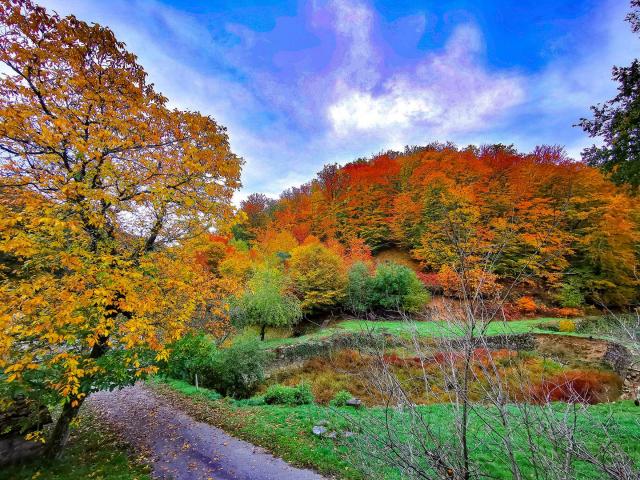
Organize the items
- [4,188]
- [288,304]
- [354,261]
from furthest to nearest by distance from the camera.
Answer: [354,261], [288,304], [4,188]

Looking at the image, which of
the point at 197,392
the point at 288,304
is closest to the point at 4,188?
the point at 197,392

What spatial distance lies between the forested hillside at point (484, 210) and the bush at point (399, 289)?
181 cm

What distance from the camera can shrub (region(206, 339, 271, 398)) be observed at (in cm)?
1252

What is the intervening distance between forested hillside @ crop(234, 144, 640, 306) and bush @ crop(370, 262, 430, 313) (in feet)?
5.94

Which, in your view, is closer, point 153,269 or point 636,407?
point 153,269

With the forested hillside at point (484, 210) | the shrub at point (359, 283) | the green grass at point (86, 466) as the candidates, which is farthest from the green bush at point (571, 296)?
the green grass at point (86, 466)

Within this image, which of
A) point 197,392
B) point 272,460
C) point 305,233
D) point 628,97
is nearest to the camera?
point 272,460

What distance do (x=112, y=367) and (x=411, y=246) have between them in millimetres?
30286

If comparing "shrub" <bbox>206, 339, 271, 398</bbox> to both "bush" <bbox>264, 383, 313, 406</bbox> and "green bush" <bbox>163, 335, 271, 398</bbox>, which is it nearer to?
"green bush" <bbox>163, 335, 271, 398</bbox>

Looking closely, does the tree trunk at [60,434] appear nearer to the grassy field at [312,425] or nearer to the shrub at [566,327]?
the grassy field at [312,425]

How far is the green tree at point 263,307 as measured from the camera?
17734 mm

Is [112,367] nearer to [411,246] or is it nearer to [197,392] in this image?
[197,392]

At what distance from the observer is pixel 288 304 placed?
19.3 metres

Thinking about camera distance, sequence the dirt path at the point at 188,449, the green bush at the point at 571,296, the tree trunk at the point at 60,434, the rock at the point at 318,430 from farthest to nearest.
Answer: the green bush at the point at 571,296 → the rock at the point at 318,430 → the tree trunk at the point at 60,434 → the dirt path at the point at 188,449
